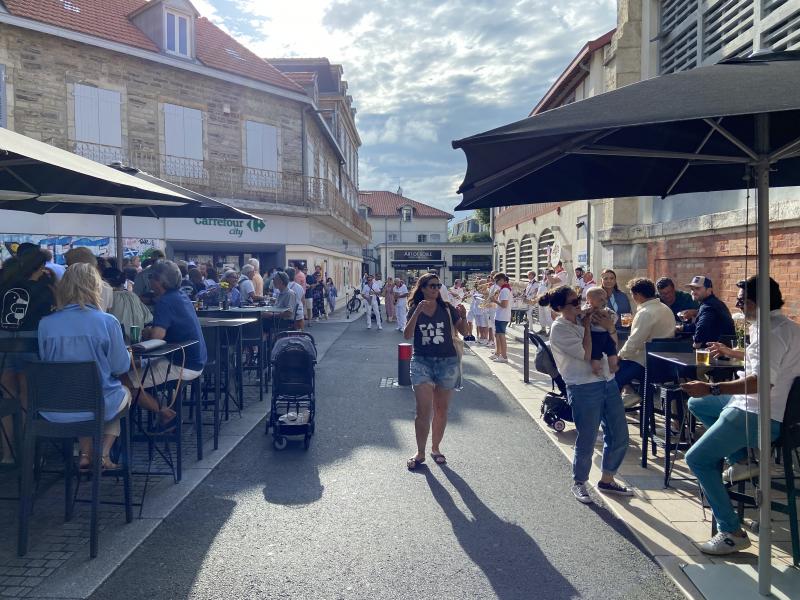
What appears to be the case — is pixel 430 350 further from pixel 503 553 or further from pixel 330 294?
pixel 330 294

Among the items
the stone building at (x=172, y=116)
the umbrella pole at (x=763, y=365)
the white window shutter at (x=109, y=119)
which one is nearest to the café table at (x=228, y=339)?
the umbrella pole at (x=763, y=365)

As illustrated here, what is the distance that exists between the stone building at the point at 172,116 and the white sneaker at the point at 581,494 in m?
17.8

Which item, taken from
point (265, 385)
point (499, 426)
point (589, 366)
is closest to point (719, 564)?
point (589, 366)

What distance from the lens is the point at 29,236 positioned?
17375 millimetres

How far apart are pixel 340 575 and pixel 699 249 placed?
899 cm

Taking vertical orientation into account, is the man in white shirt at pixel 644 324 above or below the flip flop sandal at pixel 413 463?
above

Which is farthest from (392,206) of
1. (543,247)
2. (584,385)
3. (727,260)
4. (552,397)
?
(584,385)

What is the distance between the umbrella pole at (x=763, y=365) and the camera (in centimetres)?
320

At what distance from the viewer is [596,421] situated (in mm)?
4590

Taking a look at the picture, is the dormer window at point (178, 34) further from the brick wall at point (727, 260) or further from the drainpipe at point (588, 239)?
the brick wall at point (727, 260)

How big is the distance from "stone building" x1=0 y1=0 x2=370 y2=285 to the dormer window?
0.12 feet

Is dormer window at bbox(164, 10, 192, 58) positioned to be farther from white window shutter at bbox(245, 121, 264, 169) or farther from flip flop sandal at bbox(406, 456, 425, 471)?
flip flop sandal at bbox(406, 456, 425, 471)

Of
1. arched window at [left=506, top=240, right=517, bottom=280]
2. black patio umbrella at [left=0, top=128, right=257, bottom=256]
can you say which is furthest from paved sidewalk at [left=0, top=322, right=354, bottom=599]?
arched window at [left=506, top=240, right=517, bottom=280]

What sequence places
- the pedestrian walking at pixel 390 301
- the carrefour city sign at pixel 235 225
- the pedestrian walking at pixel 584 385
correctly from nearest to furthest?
the pedestrian walking at pixel 584 385 → the carrefour city sign at pixel 235 225 → the pedestrian walking at pixel 390 301
